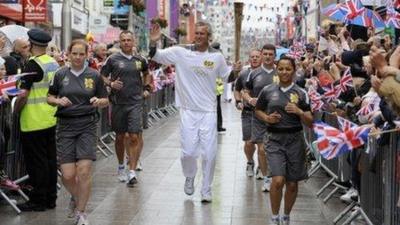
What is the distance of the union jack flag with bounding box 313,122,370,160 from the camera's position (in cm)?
591

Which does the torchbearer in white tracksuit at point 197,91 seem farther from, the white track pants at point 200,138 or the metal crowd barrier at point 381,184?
the metal crowd barrier at point 381,184

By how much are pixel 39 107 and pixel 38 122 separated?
175 millimetres

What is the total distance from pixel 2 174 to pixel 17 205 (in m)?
0.40

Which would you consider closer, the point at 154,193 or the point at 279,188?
the point at 279,188

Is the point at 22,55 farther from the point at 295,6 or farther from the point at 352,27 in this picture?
A: the point at 295,6

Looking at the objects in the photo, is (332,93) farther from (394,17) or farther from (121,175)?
(121,175)

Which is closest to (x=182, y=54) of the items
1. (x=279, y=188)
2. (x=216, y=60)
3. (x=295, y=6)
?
(x=216, y=60)

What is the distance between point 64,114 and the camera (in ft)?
24.2

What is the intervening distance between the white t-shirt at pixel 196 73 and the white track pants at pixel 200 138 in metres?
0.10

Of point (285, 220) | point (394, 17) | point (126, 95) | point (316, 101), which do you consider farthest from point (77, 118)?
point (316, 101)

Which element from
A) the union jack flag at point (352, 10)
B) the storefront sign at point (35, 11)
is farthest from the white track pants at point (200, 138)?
the storefront sign at point (35, 11)

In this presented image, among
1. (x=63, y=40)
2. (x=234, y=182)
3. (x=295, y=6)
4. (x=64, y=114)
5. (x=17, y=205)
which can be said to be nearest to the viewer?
(x=64, y=114)

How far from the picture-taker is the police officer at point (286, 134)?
7070mm

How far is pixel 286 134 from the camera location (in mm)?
7137
